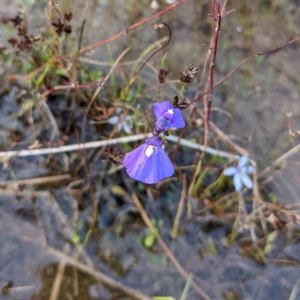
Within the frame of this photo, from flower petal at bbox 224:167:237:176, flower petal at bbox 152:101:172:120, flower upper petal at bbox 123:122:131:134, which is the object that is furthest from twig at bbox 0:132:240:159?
flower petal at bbox 152:101:172:120

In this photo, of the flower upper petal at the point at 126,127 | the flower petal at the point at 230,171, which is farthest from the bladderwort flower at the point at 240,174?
the flower upper petal at the point at 126,127

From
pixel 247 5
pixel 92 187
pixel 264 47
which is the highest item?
pixel 247 5

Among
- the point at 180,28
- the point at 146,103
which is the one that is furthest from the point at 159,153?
the point at 180,28

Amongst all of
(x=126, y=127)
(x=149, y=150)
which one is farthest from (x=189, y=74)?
(x=126, y=127)

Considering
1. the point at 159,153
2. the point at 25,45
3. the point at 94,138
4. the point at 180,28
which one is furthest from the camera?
the point at 180,28

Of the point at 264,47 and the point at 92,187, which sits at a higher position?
the point at 264,47

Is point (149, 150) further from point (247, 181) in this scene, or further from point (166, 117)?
point (247, 181)

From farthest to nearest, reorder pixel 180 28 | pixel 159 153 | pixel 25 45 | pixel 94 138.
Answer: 1. pixel 180 28
2. pixel 94 138
3. pixel 25 45
4. pixel 159 153

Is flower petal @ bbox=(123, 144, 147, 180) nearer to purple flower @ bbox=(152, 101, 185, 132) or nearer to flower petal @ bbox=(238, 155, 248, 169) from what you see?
purple flower @ bbox=(152, 101, 185, 132)

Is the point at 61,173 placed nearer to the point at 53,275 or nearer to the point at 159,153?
the point at 53,275
